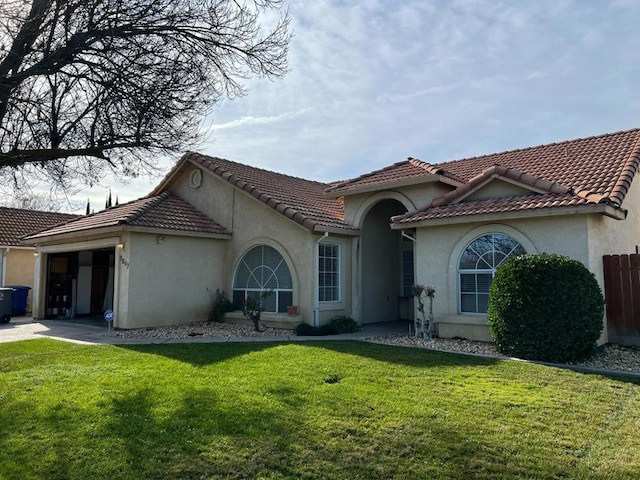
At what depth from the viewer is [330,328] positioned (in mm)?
14773

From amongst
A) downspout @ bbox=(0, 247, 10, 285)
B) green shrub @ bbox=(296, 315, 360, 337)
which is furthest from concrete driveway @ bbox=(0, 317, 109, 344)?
downspout @ bbox=(0, 247, 10, 285)

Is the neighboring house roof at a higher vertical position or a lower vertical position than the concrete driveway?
higher

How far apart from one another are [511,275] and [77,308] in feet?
60.6

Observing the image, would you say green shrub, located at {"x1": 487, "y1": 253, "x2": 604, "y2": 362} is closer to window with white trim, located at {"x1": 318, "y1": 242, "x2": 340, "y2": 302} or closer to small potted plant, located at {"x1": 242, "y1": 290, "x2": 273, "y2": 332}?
window with white trim, located at {"x1": 318, "y1": 242, "x2": 340, "y2": 302}

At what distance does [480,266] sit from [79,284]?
17.2 metres

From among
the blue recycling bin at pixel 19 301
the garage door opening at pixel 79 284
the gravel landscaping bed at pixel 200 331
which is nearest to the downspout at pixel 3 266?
the blue recycling bin at pixel 19 301

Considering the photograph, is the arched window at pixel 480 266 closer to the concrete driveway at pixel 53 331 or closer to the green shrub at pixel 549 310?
the green shrub at pixel 549 310

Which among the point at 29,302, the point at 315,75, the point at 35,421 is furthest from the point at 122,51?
the point at 29,302

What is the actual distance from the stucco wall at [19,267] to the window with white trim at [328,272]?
1743 centimetres

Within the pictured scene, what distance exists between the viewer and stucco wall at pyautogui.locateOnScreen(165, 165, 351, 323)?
15.5 m

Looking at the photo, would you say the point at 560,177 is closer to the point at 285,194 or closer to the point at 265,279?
the point at 285,194

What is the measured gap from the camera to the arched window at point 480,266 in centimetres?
1263

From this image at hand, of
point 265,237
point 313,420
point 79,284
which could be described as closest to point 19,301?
point 79,284

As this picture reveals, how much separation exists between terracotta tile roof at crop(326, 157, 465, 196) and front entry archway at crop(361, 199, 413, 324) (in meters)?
1.34
